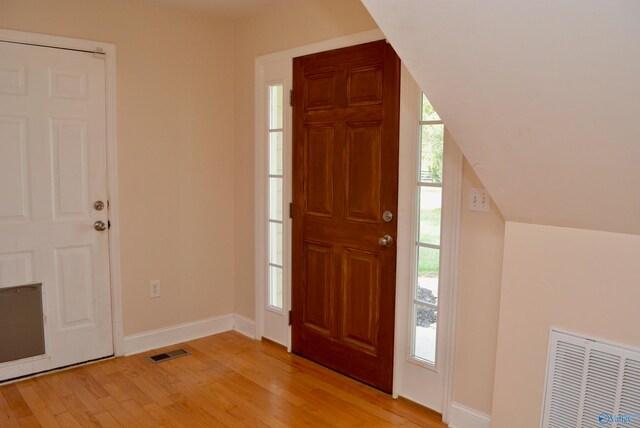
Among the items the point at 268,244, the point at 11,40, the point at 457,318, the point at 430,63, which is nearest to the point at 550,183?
the point at 430,63

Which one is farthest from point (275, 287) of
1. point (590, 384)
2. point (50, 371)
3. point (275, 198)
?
point (590, 384)

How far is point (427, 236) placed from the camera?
8.82ft

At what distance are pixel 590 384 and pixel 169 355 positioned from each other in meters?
2.63

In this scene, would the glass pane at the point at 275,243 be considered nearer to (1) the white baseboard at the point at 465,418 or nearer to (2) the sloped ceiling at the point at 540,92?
(1) the white baseboard at the point at 465,418

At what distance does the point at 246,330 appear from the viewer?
3.93 meters

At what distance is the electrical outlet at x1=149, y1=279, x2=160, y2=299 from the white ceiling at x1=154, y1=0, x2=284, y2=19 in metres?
1.93

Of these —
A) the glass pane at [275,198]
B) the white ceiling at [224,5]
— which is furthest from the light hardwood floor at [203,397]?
the white ceiling at [224,5]

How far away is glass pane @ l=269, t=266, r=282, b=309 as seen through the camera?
3662mm

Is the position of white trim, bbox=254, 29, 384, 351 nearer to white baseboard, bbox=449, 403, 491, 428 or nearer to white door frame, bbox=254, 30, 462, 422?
white door frame, bbox=254, 30, 462, 422

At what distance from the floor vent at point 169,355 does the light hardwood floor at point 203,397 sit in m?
0.06

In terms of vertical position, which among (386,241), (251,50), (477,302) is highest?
(251,50)

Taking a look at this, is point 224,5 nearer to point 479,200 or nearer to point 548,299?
point 479,200

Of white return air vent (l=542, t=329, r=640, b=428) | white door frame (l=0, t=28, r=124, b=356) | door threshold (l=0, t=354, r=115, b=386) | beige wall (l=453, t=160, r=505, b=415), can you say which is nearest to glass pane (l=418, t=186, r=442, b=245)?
beige wall (l=453, t=160, r=505, b=415)

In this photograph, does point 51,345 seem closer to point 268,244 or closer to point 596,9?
point 268,244
